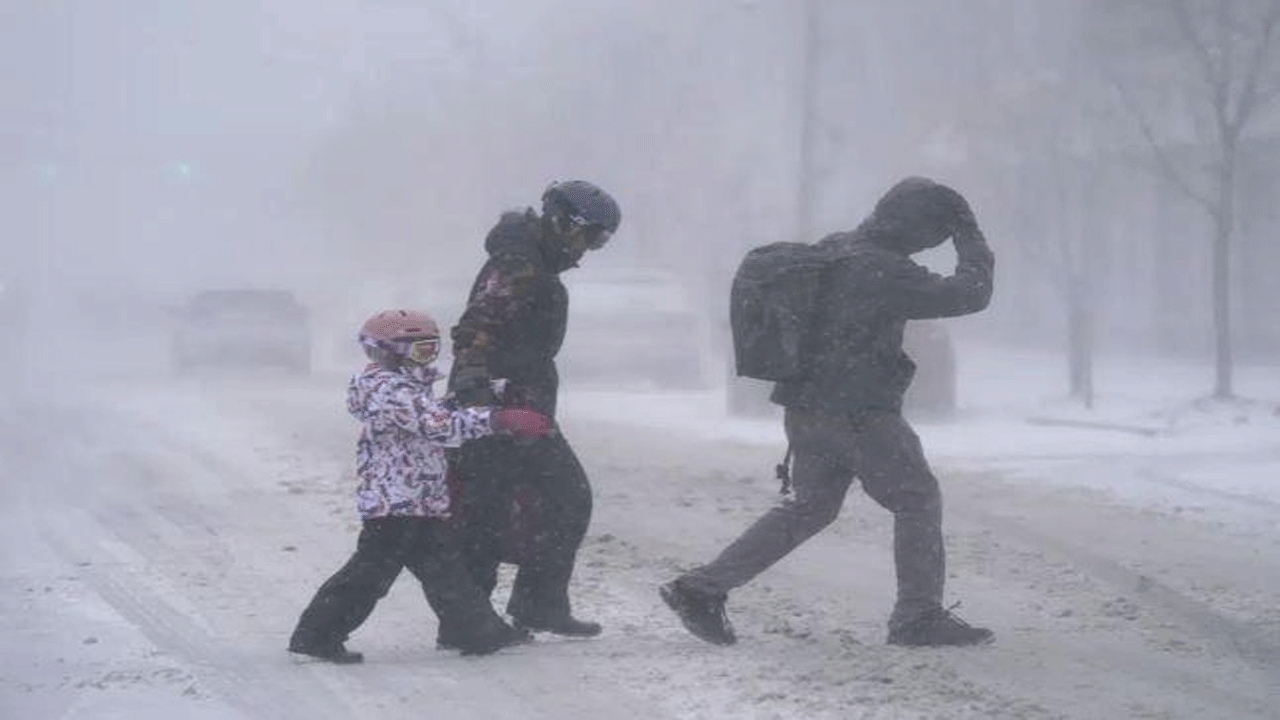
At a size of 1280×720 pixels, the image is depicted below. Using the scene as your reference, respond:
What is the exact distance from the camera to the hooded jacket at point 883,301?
6.57 meters

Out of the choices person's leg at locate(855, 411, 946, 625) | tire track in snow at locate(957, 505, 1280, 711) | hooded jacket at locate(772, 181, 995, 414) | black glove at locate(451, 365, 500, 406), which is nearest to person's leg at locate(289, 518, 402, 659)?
black glove at locate(451, 365, 500, 406)

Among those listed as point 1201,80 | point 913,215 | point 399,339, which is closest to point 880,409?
point 913,215

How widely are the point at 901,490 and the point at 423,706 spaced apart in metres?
1.85

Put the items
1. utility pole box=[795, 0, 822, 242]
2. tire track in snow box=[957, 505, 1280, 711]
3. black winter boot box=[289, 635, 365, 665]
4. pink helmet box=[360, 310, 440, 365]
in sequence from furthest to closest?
1. utility pole box=[795, 0, 822, 242]
2. tire track in snow box=[957, 505, 1280, 711]
3. black winter boot box=[289, 635, 365, 665]
4. pink helmet box=[360, 310, 440, 365]

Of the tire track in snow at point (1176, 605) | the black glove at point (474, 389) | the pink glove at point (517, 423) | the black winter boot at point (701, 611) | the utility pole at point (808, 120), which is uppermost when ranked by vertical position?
the utility pole at point (808, 120)

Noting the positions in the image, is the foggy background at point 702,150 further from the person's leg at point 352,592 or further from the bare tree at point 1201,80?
the person's leg at point 352,592

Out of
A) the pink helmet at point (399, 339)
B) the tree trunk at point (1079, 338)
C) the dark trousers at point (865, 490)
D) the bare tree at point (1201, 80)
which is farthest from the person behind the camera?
the tree trunk at point (1079, 338)

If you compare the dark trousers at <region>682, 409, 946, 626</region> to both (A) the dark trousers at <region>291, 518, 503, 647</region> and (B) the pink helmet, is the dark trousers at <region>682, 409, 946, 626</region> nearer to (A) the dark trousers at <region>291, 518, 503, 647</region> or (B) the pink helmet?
(A) the dark trousers at <region>291, 518, 503, 647</region>

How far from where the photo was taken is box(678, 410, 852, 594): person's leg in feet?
21.9

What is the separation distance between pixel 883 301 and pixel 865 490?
2.22 feet

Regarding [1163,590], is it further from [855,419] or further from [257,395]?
[257,395]

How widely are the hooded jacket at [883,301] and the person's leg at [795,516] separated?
0.43ft

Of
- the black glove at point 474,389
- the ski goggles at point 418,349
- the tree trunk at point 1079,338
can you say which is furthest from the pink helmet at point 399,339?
the tree trunk at point 1079,338

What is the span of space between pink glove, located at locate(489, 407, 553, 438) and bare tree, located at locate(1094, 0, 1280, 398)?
1310 centimetres
